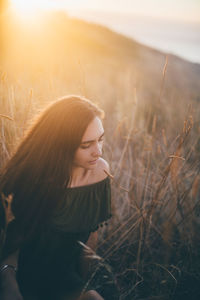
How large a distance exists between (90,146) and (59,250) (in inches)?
20.6

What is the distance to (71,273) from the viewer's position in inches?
41.1

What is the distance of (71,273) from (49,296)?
125mm

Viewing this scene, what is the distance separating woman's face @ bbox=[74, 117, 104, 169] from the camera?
88cm

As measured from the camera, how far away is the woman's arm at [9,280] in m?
0.84

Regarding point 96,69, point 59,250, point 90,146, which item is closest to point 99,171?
point 90,146

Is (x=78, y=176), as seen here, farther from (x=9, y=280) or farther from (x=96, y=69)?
(x=96, y=69)

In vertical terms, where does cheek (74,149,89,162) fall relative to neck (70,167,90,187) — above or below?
above

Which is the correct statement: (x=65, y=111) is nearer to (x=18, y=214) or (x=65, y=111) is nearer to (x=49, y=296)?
(x=18, y=214)

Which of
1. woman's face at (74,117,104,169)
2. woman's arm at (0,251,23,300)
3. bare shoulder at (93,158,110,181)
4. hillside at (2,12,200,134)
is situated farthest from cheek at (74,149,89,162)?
woman's arm at (0,251,23,300)

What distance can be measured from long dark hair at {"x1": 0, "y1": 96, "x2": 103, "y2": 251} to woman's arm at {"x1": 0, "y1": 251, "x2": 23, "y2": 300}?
14 cm

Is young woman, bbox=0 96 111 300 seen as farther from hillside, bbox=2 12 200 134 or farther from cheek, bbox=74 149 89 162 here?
hillside, bbox=2 12 200 134

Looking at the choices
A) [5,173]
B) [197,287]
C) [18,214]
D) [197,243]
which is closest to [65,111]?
[5,173]

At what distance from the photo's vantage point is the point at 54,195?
0.95 meters

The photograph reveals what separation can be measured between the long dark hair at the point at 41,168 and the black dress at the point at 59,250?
8 cm
